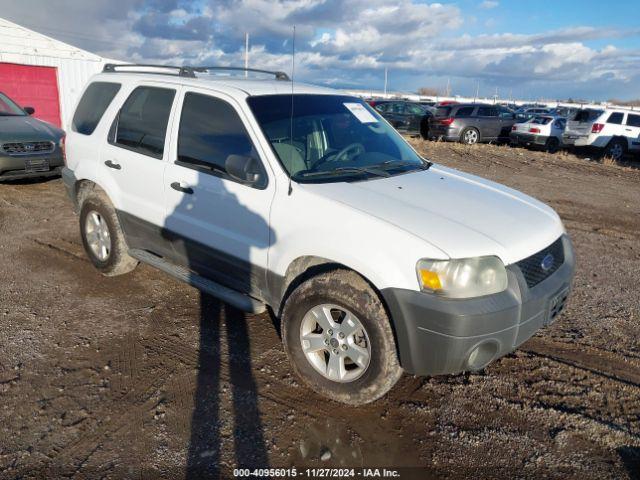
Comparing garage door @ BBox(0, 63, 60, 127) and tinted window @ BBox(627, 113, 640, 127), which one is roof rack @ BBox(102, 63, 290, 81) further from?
tinted window @ BBox(627, 113, 640, 127)

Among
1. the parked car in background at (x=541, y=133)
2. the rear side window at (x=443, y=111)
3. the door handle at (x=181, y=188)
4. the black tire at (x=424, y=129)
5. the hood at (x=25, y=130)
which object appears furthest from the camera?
the black tire at (x=424, y=129)

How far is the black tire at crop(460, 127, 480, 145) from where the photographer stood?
1922cm

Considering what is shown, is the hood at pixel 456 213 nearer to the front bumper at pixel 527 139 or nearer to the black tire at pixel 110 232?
the black tire at pixel 110 232

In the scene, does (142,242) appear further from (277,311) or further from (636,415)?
(636,415)

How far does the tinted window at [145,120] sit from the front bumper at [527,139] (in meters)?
17.0

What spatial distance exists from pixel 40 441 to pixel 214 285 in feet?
4.95

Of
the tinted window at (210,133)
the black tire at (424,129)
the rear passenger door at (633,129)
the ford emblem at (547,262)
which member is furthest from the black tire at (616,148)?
the tinted window at (210,133)

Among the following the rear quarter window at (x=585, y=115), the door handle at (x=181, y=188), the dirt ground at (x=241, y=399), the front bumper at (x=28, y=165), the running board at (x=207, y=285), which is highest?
the rear quarter window at (x=585, y=115)

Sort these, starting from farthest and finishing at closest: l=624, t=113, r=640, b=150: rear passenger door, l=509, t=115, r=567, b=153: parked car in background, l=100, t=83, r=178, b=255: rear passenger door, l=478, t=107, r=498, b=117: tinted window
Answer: l=478, t=107, r=498, b=117: tinted window → l=509, t=115, r=567, b=153: parked car in background → l=624, t=113, r=640, b=150: rear passenger door → l=100, t=83, r=178, b=255: rear passenger door

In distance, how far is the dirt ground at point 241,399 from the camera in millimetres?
2762

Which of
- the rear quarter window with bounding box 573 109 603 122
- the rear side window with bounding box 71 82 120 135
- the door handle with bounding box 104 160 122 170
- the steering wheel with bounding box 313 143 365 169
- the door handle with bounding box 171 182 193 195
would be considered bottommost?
the door handle with bounding box 171 182 193 195

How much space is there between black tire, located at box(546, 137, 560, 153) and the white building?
15955 millimetres

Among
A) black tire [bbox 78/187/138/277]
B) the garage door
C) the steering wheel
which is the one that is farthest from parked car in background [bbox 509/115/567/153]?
black tire [bbox 78/187/138/277]

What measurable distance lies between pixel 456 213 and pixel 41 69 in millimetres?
16363
